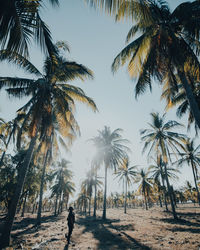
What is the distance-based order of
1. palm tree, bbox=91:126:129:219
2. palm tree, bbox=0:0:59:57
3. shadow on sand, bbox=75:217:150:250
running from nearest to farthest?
palm tree, bbox=0:0:59:57 < shadow on sand, bbox=75:217:150:250 < palm tree, bbox=91:126:129:219

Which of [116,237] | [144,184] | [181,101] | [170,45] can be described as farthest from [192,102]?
[144,184]

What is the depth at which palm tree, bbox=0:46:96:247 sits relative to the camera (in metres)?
7.17

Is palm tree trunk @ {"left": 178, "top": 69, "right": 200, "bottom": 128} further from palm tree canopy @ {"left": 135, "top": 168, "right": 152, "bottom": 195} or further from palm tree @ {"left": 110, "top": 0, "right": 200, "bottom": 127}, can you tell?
palm tree canopy @ {"left": 135, "top": 168, "right": 152, "bottom": 195}

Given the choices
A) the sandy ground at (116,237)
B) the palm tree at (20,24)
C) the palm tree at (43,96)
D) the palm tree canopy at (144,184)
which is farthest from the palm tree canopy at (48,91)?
the palm tree canopy at (144,184)

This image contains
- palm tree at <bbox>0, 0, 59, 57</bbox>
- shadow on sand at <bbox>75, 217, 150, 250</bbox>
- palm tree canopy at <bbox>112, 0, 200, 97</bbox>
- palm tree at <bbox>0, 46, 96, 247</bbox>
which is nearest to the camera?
palm tree at <bbox>0, 0, 59, 57</bbox>

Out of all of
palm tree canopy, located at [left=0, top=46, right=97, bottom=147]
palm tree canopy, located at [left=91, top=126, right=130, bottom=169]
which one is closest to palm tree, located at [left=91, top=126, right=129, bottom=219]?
palm tree canopy, located at [left=91, top=126, right=130, bottom=169]

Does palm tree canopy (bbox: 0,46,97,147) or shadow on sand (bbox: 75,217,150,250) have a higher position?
palm tree canopy (bbox: 0,46,97,147)

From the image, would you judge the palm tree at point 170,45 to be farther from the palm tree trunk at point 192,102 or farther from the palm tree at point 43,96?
the palm tree at point 43,96

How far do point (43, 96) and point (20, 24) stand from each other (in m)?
4.22

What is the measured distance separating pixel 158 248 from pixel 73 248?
368 centimetres

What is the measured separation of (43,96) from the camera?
7.34 m

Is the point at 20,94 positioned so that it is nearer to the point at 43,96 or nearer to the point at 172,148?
the point at 43,96

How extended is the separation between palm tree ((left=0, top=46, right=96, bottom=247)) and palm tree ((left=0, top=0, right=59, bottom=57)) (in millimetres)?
2743

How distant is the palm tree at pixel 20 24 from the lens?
3.15 meters
